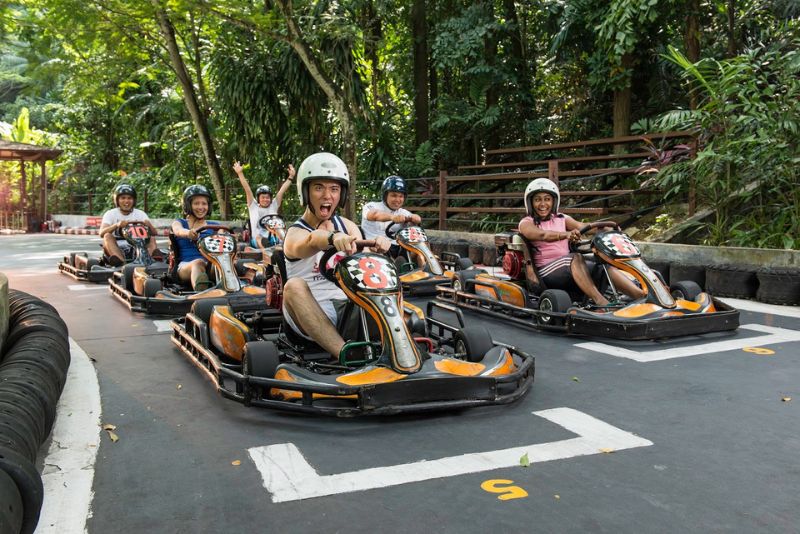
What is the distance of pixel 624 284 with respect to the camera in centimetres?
590

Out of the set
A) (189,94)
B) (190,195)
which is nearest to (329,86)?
(189,94)

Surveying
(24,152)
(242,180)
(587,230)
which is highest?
(24,152)

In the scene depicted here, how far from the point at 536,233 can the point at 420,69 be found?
36.8 ft

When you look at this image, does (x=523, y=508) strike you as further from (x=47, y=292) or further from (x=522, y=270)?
Result: (x=47, y=292)

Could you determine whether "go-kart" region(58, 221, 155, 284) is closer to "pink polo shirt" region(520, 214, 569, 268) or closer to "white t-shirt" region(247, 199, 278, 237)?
"white t-shirt" region(247, 199, 278, 237)

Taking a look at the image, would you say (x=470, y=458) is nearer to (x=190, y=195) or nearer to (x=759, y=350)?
(x=759, y=350)

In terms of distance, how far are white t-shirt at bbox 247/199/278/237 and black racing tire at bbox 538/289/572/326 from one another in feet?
20.1

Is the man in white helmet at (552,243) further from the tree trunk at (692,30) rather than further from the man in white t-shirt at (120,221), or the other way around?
the tree trunk at (692,30)

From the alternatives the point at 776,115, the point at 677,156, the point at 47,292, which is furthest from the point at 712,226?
the point at 47,292

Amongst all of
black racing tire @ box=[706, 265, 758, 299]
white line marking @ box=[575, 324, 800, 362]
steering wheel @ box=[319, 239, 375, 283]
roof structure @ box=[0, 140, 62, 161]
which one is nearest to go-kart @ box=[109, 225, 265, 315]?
steering wheel @ box=[319, 239, 375, 283]

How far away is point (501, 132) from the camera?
16.7 meters

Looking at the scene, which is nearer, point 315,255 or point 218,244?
point 315,255

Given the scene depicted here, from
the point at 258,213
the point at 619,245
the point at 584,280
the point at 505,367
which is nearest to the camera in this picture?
the point at 505,367

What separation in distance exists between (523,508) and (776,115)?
7.16 m
